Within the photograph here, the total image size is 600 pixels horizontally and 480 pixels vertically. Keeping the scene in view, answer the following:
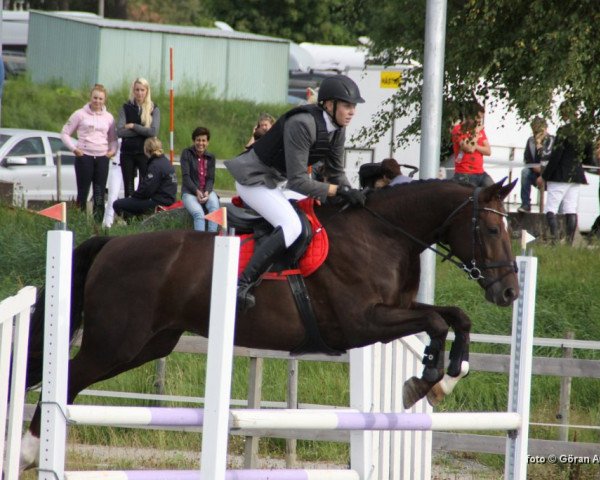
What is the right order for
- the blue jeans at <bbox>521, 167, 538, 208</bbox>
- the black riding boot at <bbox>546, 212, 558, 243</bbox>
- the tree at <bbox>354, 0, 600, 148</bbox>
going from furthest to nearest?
the blue jeans at <bbox>521, 167, 538, 208</bbox> < the black riding boot at <bbox>546, 212, 558, 243</bbox> < the tree at <bbox>354, 0, 600, 148</bbox>

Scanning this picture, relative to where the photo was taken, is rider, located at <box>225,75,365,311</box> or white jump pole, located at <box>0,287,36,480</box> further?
rider, located at <box>225,75,365,311</box>

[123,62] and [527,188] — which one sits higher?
[123,62]

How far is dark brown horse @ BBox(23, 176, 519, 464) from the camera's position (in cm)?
613

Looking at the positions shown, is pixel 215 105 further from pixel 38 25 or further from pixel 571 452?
pixel 571 452

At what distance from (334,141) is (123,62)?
70.2 ft

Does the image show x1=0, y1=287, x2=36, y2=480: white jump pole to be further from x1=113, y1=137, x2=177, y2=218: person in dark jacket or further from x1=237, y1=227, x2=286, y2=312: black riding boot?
x1=113, y1=137, x2=177, y2=218: person in dark jacket

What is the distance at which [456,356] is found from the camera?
241 inches

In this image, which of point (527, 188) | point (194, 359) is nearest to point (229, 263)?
point (194, 359)

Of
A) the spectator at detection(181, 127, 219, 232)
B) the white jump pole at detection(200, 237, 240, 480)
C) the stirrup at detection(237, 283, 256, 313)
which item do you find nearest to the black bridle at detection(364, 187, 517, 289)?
the stirrup at detection(237, 283, 256, 313)

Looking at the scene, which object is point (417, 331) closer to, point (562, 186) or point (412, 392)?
point (412, 392)

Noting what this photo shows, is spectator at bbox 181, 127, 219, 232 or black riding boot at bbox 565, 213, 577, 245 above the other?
spectator at bbox 181, 127, 219, 232

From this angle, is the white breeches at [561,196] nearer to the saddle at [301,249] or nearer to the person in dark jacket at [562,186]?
the person in dark jacket at [562,186]

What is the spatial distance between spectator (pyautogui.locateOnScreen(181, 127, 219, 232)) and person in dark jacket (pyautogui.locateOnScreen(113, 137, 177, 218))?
0.43 meters

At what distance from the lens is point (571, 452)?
25.8 feet
